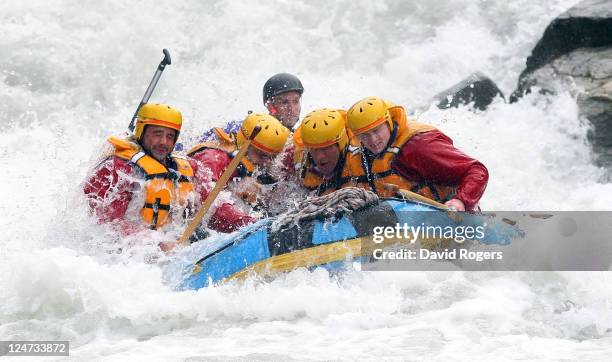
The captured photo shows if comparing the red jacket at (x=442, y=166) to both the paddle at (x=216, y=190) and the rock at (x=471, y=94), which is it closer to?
the paddle at (x=216, y=190)

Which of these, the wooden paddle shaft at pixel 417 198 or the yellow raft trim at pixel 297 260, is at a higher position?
the wooden paddle shaft at pixel 417 198

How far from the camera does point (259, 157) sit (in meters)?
6.13

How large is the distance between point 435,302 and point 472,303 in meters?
0.23

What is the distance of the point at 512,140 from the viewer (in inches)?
400

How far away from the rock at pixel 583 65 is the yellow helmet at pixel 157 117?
18.7 feet

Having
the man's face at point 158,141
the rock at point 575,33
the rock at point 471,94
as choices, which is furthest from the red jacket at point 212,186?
the rock at point 575,33

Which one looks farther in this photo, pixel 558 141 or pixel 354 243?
pixel 558 141

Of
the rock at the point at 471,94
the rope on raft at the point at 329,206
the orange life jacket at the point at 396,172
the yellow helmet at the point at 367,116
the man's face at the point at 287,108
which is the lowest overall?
the rope on raft at the point at 329,206

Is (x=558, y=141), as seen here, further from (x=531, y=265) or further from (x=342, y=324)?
(x=342, y=324)

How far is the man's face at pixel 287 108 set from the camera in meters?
7.30

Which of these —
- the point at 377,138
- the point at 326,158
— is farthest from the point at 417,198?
the point at 326,158

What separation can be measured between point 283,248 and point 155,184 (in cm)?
104

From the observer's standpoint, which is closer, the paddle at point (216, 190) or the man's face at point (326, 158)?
the paddle at point (216, 190)

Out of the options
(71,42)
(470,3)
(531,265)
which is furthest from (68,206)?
(470,3)
